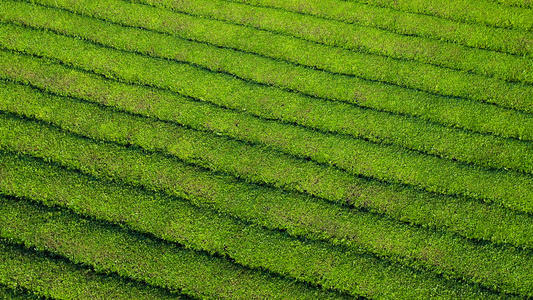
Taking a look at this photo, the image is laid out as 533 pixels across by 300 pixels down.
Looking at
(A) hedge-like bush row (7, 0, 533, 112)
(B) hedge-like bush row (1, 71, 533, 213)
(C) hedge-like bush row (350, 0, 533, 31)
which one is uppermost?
(C) hedge-like bush row (350, 0, 533, 31)

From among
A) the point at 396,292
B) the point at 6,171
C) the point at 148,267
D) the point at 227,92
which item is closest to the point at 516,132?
the point at 396,292

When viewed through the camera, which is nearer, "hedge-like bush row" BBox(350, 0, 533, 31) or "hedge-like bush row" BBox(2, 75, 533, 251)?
"hedge-like bush row" BBox(2, 75, 533, 251)

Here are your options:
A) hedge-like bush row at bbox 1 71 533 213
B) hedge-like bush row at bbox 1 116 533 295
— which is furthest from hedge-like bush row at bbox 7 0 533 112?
hedge-like bush row at bbox 1 116 533 295

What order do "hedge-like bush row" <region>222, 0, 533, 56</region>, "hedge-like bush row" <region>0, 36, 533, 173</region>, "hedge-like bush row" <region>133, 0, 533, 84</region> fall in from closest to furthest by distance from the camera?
"hedge-like bush row" <region>0, 36, 533, 173</region> → "hedge-like bush row" <region>133, 0, 533, 84</region> → "hedge-like bush row" <region>222, 0, 533, 56</region>

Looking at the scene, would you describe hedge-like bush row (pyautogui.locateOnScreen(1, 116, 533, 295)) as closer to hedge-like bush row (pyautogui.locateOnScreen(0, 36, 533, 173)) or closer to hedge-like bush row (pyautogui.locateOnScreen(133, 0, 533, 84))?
hedge-like bush row (pyautogui.locateOnScreen(0, 36, 533, 173))

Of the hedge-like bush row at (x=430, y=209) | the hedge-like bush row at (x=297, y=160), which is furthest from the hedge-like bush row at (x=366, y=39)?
the hedge-like bush row at (x=430, y=209)

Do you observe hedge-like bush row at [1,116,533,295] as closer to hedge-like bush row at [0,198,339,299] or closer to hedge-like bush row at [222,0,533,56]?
hedge-like bush row at [0,198,339,299]

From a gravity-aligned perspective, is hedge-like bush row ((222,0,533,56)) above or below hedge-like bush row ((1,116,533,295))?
above

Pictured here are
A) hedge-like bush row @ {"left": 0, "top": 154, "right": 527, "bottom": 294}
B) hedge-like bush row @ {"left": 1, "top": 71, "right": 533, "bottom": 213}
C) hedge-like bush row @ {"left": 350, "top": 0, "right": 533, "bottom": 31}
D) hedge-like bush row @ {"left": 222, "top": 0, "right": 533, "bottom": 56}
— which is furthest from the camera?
hedge-like bush row @ {"left": 350, "top": 0, "right": 533, "bottom": 31}

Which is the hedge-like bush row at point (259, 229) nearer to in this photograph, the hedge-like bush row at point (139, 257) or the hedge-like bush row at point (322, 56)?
the hedge-like bush row at point (139, 257)

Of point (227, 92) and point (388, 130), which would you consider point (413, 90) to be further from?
point (227, 92)
